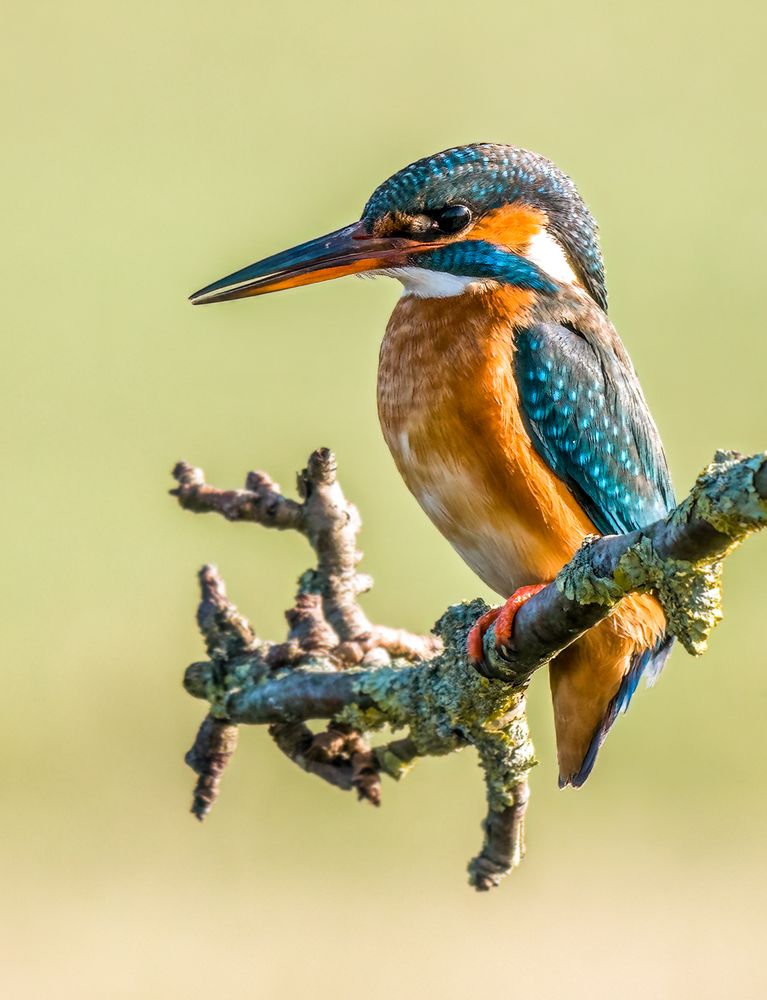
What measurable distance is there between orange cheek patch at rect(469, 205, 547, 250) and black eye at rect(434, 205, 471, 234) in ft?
0.11

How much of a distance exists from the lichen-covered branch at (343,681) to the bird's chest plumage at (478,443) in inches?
7.2

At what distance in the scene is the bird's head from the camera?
301 centimetres

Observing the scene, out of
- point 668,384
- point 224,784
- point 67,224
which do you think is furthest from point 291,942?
point 67,224

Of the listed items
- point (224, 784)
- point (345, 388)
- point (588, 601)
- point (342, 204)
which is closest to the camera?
point (588, 601)

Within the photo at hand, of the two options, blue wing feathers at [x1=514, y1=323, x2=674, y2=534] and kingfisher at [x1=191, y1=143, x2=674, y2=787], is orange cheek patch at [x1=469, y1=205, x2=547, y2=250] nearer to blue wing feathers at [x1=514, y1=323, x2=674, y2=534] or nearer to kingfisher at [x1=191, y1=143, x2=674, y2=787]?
kingfisher at [x1=191, y1=143, x2=674, y2=787]

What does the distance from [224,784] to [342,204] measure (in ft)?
6.15

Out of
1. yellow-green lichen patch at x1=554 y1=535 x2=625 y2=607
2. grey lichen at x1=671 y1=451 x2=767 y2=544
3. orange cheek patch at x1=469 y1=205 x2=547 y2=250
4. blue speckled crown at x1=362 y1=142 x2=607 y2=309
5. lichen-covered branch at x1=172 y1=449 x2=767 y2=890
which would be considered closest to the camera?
grey lichen at x1=671 y1=451 x2=767 y2=544

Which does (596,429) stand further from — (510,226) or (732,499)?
(732,499)

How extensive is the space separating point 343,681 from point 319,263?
833 mm

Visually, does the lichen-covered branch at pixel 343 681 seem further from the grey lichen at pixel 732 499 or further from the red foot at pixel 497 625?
the grey lichen at pixel 732 499

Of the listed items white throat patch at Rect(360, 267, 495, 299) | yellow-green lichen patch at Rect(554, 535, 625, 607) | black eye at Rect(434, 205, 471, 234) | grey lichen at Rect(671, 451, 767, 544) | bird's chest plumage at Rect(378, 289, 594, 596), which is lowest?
grey lichen at Rect(671, 451, 767, 544)

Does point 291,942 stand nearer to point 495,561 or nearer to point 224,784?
point 224,784

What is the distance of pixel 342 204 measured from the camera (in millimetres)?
4648

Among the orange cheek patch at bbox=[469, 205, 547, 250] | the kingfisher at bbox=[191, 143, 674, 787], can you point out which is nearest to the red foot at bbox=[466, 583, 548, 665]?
the kingfisher at bbox=[191, 143, 674, 787]
